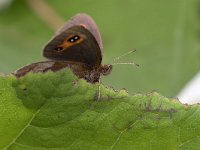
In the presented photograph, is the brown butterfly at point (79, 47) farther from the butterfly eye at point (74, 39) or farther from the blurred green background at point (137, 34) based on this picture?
the blurred green background at point (137, 34)

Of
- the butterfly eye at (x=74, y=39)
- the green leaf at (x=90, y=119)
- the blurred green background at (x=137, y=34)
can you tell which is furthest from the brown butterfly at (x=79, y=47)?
the blurred green background at (x=137, y=34)

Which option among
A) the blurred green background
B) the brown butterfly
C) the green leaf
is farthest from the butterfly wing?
the blurred green background

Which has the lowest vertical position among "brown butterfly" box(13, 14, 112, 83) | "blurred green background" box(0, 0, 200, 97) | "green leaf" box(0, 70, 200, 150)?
"green leaf" box(0, 70, 200, 150)

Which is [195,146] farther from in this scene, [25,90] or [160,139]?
[25,90]

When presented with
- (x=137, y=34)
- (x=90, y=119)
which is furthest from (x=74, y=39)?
(x=137, y=34)

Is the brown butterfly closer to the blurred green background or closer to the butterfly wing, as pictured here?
the butterfly wing
